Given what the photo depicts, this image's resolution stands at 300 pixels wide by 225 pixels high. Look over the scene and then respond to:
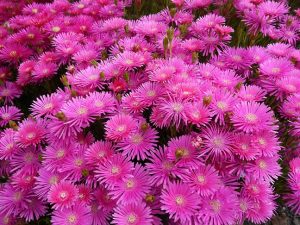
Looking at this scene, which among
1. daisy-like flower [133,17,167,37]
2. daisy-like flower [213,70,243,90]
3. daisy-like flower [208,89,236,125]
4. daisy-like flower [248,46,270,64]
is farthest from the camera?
daisy-like flower [133,17,167,37]

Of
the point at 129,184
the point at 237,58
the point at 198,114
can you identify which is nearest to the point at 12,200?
the point at 129,184

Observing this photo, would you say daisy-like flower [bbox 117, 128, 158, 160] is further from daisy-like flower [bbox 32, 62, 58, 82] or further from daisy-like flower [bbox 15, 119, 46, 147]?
daisy-like flower [bbox 32, 62, 58, 82]

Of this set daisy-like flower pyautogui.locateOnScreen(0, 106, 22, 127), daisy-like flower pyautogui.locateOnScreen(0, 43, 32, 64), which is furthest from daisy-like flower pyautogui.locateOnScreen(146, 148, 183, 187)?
daisy-like flower pyautogui.locateOnScreen(0, 43, 32, 64)

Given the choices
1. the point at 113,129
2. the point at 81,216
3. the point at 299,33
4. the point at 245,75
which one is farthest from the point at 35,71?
the point at 299,33

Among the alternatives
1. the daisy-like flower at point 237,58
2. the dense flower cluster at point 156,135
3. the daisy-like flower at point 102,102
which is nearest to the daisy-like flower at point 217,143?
the dense flower cluster at point 156,135

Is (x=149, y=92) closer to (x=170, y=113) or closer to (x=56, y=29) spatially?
(x=170, y=113)

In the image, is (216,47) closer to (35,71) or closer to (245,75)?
(245,75)
